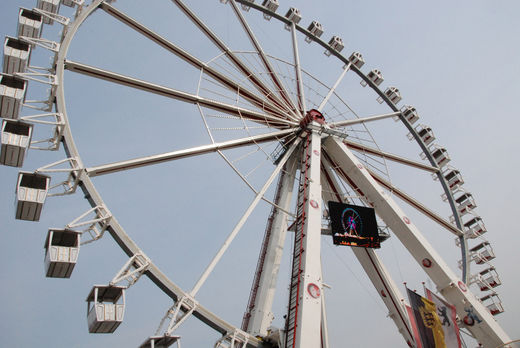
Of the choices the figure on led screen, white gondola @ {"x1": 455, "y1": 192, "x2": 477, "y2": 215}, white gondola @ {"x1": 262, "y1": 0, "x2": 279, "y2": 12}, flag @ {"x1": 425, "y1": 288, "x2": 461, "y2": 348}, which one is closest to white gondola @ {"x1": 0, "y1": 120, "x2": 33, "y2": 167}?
the figure on led screen

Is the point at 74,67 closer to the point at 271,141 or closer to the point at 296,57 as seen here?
the point at 271,141

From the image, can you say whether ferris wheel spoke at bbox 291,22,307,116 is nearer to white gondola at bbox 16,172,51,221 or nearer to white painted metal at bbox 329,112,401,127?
white painted metal at bbox 329,112,401,127

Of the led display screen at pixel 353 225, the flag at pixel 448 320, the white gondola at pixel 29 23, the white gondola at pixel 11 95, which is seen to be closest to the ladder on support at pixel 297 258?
the led display screen at pixel 353 225

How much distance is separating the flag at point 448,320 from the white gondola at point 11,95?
1413 centimetres

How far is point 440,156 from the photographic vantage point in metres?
25.1

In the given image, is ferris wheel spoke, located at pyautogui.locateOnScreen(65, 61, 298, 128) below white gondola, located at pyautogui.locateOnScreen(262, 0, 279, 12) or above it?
below

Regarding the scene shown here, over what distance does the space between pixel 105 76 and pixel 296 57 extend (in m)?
10.4

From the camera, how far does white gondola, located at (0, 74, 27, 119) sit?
1214 cm

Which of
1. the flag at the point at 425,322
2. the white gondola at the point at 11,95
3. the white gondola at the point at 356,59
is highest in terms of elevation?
the white gondola at the point at 356,59

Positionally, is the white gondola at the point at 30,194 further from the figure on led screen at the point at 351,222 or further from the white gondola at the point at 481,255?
the white gondola at the point at 481,255

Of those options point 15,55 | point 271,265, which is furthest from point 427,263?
point 15,55

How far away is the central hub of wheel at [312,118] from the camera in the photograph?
18328mm

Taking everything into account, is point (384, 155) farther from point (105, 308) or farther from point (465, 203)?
point (105, 308)

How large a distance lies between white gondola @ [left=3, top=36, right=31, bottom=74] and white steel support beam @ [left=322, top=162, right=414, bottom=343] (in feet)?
39.3
